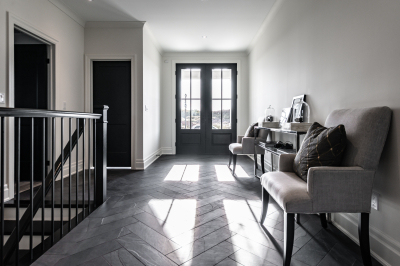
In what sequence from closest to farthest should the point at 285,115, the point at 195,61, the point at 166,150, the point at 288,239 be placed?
1. the point at 288,239
2. the point at 285,115
3. the point at 195,61
4. the point at 166,150

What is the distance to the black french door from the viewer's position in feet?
21.4

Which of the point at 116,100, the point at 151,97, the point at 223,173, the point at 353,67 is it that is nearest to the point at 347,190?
the point at 353,67

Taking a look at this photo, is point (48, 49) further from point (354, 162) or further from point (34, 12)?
point (354, 162)

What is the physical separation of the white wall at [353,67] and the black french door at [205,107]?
3028 millimetres

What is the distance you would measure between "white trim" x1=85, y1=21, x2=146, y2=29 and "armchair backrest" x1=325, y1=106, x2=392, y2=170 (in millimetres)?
4068

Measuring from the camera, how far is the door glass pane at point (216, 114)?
6531mm

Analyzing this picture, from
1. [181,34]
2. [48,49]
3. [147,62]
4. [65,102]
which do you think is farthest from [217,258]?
[181,34]

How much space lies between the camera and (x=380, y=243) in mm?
1577

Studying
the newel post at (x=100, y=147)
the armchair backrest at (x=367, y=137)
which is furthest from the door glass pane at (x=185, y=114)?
the armchair backrest at (x=367, y=137)

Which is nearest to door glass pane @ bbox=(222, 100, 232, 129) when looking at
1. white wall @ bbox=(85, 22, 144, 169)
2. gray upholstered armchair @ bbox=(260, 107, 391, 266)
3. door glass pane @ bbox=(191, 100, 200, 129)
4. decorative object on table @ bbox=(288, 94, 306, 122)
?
door glass pane @ bbox=(191, 100, 200, 129)

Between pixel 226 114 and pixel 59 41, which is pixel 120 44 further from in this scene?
pixel 226 114

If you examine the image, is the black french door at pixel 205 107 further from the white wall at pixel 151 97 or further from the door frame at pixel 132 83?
the door frame at pixel 132 83

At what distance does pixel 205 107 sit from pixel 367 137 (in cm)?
517

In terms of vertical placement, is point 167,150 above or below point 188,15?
below
